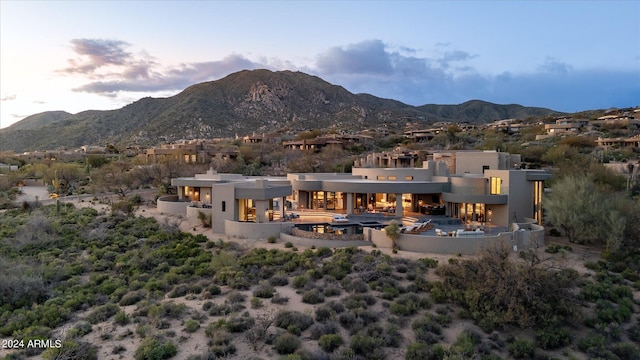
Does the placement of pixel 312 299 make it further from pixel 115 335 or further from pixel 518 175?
pixel 518 175

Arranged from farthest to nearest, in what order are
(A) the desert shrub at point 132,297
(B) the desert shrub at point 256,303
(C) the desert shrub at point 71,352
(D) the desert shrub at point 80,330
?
1. (A) the desert shrub at point 132,297
2. (B) the desert shrub at point 256,303
3. (D) the desert shrub at point 80,330
4. (C) the desert shrub at point 71,352

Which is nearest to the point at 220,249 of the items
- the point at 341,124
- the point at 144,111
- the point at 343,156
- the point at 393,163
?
the point at 393,163

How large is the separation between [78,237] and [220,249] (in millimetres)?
11808

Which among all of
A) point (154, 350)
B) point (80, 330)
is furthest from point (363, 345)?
point (80, 330)

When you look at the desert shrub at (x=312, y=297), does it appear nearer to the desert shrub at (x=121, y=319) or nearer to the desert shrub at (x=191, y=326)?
the desert shrub at (x=191, y=326)

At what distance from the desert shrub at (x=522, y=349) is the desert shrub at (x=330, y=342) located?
675 cm

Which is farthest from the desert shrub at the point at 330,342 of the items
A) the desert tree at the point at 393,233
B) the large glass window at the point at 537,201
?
the large glass window at the point at 537,201

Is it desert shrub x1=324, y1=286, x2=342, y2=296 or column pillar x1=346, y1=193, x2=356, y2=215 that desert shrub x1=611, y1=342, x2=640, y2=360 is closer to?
→ desert shrub x1=324, y1=286, x2=342, y2=296

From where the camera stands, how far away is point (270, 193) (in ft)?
98.8

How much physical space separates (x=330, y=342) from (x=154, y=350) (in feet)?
20.9

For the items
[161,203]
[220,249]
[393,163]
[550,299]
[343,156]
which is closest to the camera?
[550,299]

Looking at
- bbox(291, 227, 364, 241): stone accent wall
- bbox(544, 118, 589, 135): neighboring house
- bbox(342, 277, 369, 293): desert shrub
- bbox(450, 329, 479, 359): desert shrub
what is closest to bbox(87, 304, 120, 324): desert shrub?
bbox(342, 277, 369, 293): desert shrub

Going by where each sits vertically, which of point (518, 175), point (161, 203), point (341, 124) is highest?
point (341, 124)

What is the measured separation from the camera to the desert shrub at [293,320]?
53.0 feet
